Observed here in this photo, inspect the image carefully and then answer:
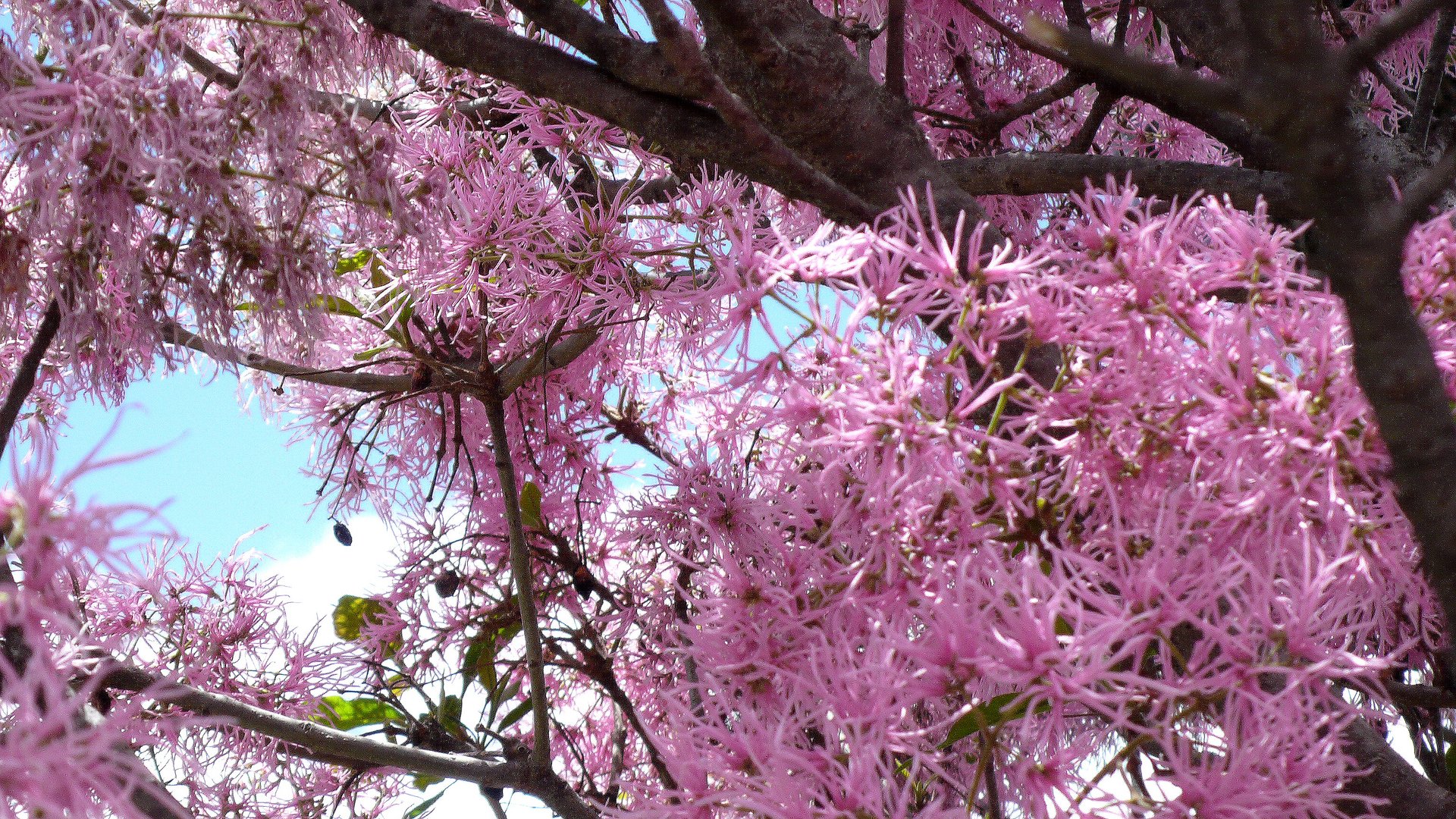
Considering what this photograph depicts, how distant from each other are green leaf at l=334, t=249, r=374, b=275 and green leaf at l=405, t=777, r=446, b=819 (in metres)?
0.82

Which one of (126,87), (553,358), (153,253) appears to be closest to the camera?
(126,87)

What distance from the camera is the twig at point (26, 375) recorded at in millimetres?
819

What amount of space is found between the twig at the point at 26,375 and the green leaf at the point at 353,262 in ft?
1.97

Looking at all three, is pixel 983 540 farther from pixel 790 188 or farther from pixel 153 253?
pixel 153 253

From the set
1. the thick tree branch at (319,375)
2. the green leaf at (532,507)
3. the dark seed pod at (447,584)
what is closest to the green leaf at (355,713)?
the dark seed pod at (447,584)

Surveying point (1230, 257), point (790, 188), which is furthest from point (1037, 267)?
point (790, 188)

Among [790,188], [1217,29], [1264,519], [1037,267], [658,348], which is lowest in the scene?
[1264,519]

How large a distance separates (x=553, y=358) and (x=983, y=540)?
0.96 m

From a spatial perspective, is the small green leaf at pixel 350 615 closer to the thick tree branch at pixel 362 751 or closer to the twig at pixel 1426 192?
the thick tree branch at pixel 362 751

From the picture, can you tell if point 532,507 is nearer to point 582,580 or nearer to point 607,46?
point 582,580

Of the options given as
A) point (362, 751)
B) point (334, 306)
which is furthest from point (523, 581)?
point (334, 306)

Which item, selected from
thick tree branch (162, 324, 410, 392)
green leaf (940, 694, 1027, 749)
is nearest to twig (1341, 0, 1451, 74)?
green leaf (940, 694, 1027, 749)

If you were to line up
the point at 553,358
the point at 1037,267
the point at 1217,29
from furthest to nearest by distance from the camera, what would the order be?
1. the point at 553,358
2. the point at 1217,29
3. the point at 1037,267

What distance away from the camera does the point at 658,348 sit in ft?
6.88
